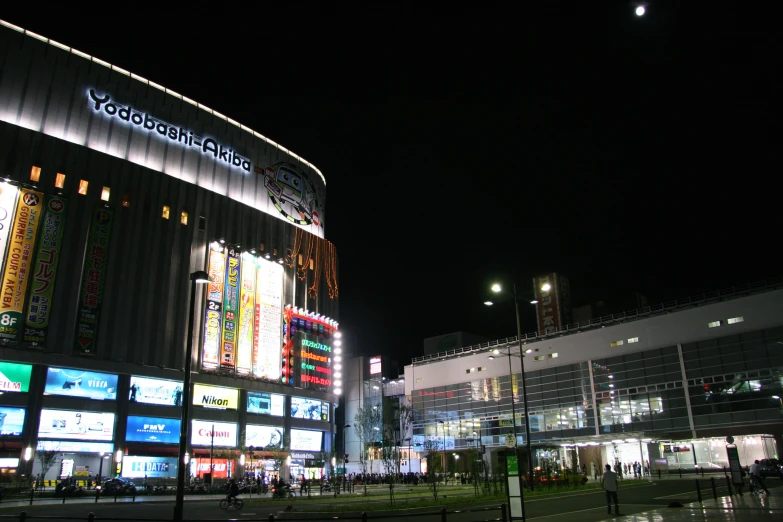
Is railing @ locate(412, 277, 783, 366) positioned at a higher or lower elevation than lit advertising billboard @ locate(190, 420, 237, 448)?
higher

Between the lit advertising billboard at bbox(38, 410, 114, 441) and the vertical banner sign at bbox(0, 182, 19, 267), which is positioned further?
the lit advertising billboard at bbox(38, 410, 114, 441)

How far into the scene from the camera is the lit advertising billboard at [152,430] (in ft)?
174

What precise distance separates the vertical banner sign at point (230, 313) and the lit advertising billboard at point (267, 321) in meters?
2.87

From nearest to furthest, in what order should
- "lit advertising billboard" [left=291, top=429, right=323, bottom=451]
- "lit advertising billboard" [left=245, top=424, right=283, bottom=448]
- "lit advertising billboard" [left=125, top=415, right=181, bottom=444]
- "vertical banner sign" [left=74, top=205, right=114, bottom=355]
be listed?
"vertical banner sign" [left=74, top=205, right=114, bottom=355] < "lit advertising billboard" [left=125, top=415, right=181, bottom=444] < "lit advertising billboard" [left=245, top=424, right=283, bottom=448] < "lit advertising billboard" [left=291, top=429, right=323, bottom=451]

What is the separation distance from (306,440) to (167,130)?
40677 mm

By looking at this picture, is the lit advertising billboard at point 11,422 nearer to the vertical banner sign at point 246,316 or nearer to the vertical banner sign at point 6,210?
the vertical banner sign at point 6,210

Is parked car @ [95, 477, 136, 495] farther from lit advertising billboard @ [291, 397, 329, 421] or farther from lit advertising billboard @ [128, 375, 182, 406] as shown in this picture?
lit advertising billboard @ [291, 397, 329, 421]

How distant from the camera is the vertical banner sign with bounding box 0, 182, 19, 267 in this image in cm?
4797

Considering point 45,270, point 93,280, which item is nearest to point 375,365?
point 93,280

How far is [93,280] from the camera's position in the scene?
52000 millimetres

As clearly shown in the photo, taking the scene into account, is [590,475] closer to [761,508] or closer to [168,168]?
[761,508]

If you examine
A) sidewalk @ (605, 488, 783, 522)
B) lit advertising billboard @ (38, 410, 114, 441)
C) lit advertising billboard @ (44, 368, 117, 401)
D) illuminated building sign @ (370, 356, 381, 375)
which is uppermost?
illuminated building sign @ (370, 356, 381, 375)

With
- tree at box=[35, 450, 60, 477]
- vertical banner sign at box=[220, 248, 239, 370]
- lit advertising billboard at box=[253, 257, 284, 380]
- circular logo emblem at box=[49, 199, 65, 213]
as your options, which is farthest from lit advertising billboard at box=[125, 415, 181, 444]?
circular logo emblem at box=[49, 199, 65, 213]

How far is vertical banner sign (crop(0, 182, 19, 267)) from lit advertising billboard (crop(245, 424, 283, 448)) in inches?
1191
